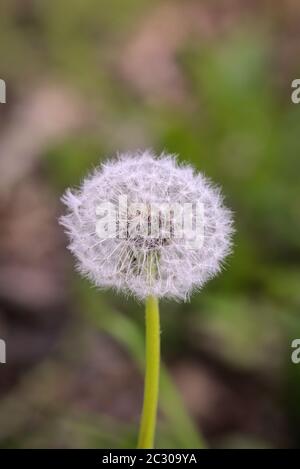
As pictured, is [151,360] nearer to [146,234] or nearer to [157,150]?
[146,234]

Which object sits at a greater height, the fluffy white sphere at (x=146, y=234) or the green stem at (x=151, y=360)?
the fluffy white sphere at (x=146, y=234)

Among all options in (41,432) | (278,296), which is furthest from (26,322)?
(278,296)

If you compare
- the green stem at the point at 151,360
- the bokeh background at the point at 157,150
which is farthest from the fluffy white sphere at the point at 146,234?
the bokeh background at the point at 157,150

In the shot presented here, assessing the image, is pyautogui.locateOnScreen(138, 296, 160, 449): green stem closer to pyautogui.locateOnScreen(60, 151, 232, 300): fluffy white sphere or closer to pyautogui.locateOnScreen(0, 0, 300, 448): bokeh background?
pyautogui.locateOnScreen(60, 151, 232, 300): fluffy white sphere

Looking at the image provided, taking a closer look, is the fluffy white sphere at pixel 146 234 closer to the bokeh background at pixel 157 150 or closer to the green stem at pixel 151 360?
the green stem at pixel 151 360

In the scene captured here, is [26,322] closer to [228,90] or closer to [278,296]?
[278,296]

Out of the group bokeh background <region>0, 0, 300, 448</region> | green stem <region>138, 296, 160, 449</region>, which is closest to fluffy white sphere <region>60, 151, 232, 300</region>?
green stem <region>138, 296, 160, 449</region>
